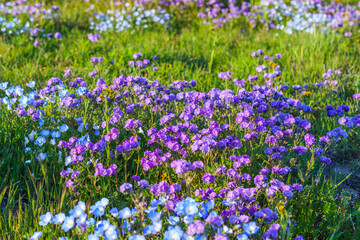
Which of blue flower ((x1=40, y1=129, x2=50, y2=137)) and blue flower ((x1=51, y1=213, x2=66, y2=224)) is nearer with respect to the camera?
blue flower ((x1=51, y1=213, x2=66, y2=224))

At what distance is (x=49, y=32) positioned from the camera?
18.7ft

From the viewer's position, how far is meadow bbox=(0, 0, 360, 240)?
6.75 ft

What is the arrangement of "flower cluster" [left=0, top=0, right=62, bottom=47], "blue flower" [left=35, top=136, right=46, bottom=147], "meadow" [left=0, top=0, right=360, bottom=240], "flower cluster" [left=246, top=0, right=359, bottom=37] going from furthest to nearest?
"flower cluster" [left=246, top=0, right=359, bottom=37] < "flower cluster" [left=0, top=0, right=62, bottom=47] < "blue flower" [left=35, top=136, right=46, bottom=147] < "meadow" [left=0, top=0, right=360, bottom=240]

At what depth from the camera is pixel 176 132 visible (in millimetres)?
2658

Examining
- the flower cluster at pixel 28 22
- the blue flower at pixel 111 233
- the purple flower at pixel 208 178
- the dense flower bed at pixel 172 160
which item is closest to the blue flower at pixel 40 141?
the dense flower bed at pixel 172 160

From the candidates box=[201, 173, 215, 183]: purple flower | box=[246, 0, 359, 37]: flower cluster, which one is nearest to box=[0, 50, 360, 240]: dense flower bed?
box=[201, 173, 215, 183]: purple flower

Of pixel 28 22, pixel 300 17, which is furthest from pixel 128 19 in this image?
pixel 300 17

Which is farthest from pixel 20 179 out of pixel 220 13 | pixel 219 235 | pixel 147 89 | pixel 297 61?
pixel 220 13

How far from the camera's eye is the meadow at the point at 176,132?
2059mm

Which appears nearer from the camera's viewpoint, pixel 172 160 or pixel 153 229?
pixel 153 229

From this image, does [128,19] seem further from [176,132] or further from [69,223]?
[69,223]

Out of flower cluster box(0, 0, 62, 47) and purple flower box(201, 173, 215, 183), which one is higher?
flower cluster box(0, 0, 62, 47)

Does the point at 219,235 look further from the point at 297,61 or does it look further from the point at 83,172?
the point at 297,61

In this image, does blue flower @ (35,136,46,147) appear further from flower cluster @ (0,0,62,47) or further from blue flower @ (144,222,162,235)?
flower cluster @ (0,0,62,47)
